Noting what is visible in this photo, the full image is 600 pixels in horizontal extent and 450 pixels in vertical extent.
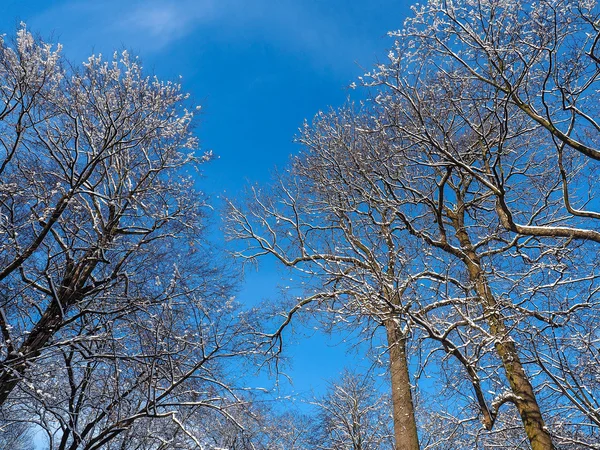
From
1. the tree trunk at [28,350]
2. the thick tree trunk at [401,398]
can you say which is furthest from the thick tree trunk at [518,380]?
the tree trunk at [28,350]

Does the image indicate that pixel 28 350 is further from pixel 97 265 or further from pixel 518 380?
pixel 518 380

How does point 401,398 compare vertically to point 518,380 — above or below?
above

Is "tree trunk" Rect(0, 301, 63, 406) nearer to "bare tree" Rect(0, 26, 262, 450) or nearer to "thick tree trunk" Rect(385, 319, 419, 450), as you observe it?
"bare tree" Rect(0, 26, 262, 450)

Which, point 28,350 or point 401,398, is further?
point 401,398

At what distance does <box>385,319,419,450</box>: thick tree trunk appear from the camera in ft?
25.7

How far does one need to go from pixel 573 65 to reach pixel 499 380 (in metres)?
4.14

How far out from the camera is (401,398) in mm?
8211

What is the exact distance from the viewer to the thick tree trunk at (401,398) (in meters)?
7.83

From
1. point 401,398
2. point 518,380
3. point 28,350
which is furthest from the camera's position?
point 401,398

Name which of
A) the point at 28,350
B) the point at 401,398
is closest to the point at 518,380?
the point at 401,398

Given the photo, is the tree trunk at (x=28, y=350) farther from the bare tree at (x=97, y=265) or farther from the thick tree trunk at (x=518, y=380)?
the thick tree trunk at (x=518, y=380)

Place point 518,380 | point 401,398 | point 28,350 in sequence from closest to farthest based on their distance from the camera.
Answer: point 518,380 → point 28,350 → point 401,398

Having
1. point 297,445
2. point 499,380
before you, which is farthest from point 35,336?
point 297,445

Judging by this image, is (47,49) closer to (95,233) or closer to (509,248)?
(95,233)
